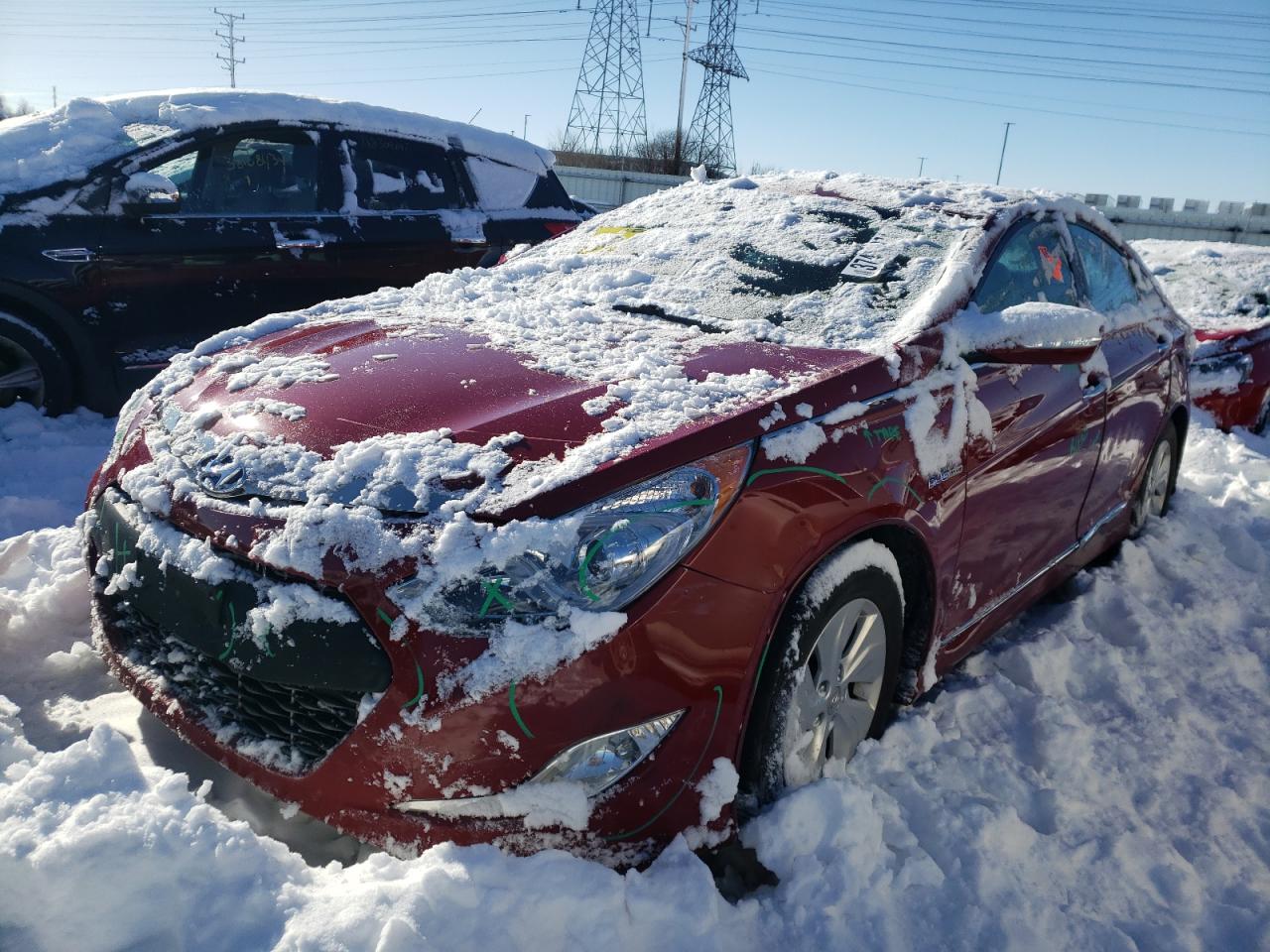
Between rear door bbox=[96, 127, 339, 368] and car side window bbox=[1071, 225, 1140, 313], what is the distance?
12.2 feet

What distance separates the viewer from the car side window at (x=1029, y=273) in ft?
9.36

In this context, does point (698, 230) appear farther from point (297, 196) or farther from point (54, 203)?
point (54, 203)

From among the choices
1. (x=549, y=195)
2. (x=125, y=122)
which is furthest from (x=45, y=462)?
(x=549, y=195)

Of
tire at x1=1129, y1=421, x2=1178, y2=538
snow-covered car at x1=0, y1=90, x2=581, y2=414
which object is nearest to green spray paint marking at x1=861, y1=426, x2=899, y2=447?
tire at x1=1129, y1=421, x2=1178, y2=538

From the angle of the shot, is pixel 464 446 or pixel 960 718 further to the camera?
pixel 960 718

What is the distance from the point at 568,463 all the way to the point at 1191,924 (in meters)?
1.72

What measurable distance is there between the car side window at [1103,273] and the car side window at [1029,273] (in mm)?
193

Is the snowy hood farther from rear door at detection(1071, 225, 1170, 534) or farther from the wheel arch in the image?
the wheel arch

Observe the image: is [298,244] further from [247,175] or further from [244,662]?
[244,662]

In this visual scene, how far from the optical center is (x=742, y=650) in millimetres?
1889

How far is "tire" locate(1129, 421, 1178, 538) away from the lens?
4133 mm

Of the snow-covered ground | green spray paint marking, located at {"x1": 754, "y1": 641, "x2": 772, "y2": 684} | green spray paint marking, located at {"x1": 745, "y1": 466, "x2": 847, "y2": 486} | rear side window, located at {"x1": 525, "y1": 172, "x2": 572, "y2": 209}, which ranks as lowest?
the snow-covered ground

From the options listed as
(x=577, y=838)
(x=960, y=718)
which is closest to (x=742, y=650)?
(x=577, y=838)

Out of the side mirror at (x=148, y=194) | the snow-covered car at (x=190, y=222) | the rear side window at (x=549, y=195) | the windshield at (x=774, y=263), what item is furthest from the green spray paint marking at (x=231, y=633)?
the rear side window at (x=549, y=195)
